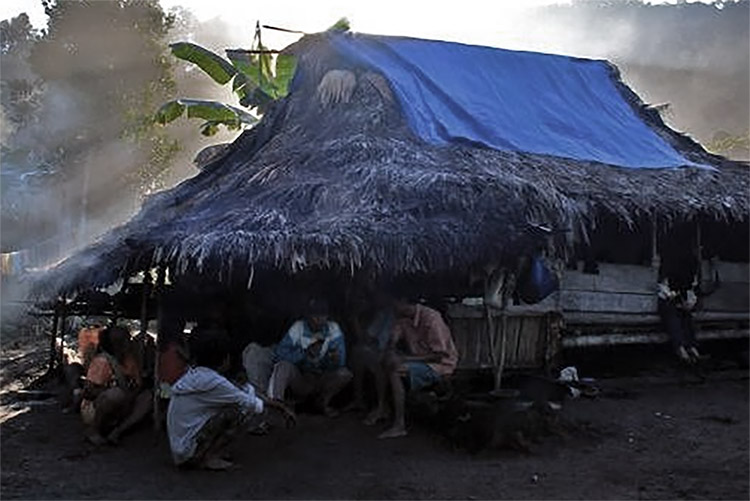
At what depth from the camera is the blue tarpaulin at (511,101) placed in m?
9.92

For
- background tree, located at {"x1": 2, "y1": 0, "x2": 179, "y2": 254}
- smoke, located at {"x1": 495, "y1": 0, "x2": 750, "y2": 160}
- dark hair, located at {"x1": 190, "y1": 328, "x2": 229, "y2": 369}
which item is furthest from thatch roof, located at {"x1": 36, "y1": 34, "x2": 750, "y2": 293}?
smoke, located at {"x1": 495, "y1": 0, "x2": 750, "y2": 160}

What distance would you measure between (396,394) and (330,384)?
2.16 feet

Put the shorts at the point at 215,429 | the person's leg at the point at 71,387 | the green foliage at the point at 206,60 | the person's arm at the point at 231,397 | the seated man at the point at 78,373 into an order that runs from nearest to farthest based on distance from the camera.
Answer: the person's arm at the point at 231,397, the shorts at the point at 215,429, the seated man at the point at 78,373, the person's leg at the point at 71,387, the green foliage at the point at 206,60

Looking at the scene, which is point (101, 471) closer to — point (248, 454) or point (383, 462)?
point (248, 454)

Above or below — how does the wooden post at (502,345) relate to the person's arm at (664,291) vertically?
below

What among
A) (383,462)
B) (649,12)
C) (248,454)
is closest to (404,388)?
(383,462)

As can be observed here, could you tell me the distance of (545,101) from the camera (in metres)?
11.3

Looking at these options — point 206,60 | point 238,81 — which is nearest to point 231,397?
point 206,60

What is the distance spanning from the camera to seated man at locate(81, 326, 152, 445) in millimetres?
7480

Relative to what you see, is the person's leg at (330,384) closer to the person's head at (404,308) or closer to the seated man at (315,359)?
the seated man at (315,359)

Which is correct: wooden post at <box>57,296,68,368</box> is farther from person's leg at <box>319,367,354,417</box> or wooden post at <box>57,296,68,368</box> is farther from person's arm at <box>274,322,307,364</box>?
person's leg at <box>319,367,354,417</box>

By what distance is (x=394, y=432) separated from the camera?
746 cm

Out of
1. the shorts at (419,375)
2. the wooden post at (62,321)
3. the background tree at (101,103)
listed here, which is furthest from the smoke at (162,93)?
the shorts at (419,375)

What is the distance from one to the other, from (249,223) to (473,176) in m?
2.11
